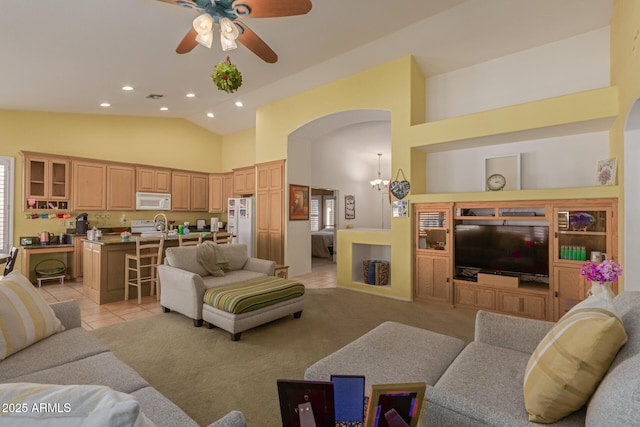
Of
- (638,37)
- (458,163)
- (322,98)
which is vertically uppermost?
(322,98)

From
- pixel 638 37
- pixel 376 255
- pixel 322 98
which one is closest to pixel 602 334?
pixel 638 37

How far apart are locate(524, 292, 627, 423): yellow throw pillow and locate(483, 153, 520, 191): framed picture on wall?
12.0 ft

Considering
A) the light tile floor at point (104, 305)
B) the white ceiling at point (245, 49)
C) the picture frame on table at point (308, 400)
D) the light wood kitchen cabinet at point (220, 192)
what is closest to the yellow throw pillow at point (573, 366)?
the picture frame on table at point (308, 400)

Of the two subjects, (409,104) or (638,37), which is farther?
(409,104)

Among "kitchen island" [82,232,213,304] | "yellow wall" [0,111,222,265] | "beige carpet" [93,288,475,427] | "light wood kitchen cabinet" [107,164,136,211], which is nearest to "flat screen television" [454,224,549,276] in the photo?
"beige carpet" [93,288,475,427]

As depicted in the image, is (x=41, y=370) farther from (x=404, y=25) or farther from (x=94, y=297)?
(x=404, y=25)

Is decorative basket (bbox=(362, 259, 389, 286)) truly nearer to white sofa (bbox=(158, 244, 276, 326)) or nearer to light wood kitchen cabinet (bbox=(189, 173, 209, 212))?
white sofa (bbox=(158, 244, 276, 326))

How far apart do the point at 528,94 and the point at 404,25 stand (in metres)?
2.03

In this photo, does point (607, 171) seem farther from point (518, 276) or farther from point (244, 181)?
point (244, 181)

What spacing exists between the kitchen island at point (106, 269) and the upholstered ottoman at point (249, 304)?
2.12 meters

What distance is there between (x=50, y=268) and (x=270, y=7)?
6.55 m

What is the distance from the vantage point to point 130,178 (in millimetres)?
7020

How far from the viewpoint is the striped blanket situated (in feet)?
10.5

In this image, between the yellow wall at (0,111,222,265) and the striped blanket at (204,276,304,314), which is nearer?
the striped blanket at (204,276,304,314)
